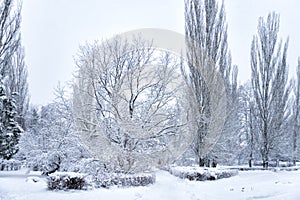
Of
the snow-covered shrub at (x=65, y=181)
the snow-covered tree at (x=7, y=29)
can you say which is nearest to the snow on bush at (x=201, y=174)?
the snow-covered shrub at (x=65, y=181)

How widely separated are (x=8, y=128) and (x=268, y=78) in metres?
13.8

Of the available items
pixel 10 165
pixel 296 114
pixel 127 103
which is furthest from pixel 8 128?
pixel 296 114

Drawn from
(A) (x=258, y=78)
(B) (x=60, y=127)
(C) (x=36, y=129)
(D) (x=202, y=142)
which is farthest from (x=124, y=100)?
(A) (x=258, y=78)

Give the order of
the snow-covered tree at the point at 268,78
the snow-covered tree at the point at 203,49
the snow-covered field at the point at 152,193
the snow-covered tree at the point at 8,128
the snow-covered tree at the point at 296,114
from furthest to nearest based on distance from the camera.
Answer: the snow-covered tree at the point at 296,114 < the snow-covered tree at the point at 268,78 < the snow-covered tree at the point at 8,128 < the snow-covered tree at the point at 203,49 < the snow-covered field at the point at 152,193

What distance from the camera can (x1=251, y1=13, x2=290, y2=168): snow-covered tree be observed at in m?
17.3

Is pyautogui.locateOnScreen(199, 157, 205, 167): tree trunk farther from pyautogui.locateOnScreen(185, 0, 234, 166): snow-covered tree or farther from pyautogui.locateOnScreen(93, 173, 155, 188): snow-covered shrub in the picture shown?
pyautogui.locateOnScreen(93, 173, 155, 188): snow-covered shrub

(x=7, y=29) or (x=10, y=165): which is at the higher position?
(x=7, y=29)

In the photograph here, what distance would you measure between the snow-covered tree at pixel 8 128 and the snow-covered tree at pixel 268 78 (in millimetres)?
12506

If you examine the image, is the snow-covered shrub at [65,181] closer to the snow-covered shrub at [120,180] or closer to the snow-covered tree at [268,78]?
the snow-covered shrub at [120,180]

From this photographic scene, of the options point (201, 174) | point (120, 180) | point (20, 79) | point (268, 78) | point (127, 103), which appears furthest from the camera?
point (20, 79)

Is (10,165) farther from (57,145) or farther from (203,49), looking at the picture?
(203,49)

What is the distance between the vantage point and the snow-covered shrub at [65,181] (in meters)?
8.84

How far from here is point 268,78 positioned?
17766mm

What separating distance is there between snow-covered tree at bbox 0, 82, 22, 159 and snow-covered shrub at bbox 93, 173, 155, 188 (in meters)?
7.38
